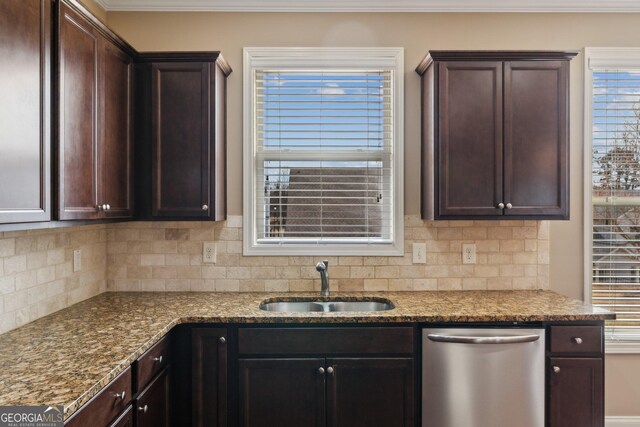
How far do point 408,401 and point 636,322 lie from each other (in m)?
1.76

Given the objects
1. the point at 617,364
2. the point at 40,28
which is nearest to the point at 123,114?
the point at 40,28

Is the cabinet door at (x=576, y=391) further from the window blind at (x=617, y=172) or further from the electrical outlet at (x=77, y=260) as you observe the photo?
the electrical outlet at (x=77, y=260)

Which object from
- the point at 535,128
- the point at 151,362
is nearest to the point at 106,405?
the point at 151,362

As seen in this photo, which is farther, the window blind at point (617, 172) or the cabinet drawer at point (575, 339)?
the window blind at point (617, 172)

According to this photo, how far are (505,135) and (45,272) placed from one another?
2.53 metres

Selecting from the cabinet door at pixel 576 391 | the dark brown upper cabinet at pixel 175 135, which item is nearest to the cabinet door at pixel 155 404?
the dark brown upper cabinet at pixel 175 135

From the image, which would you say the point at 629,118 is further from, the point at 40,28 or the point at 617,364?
the point at 40,28

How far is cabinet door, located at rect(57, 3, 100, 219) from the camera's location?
183cm

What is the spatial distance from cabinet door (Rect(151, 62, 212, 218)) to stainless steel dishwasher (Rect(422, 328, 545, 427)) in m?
1.54

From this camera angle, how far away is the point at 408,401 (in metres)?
2.26

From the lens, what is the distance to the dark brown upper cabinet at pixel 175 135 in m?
2.57

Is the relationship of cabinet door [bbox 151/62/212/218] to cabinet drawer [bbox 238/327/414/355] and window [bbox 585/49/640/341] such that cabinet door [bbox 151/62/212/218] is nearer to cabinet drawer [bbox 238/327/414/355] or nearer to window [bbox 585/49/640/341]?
cabinet drawer [bbox 238/327/414/355]

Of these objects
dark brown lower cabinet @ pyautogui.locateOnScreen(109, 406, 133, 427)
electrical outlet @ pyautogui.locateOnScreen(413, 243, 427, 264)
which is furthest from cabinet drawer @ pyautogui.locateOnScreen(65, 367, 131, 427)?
electrical outlet @ pyautogui.locateOnScreen(413, 243, 427, 264)

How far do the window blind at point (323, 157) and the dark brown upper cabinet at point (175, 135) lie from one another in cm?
43
